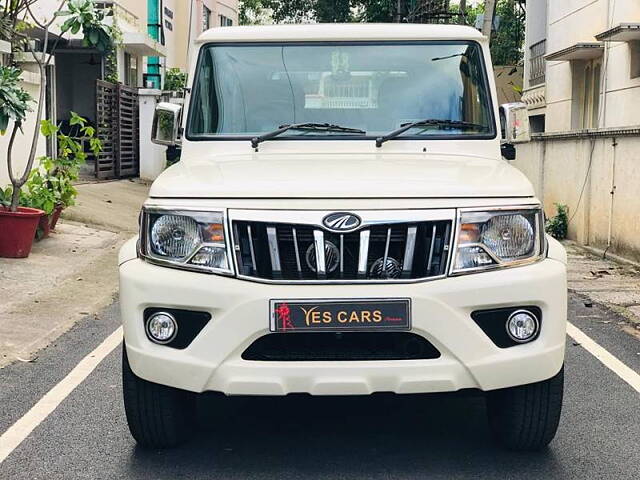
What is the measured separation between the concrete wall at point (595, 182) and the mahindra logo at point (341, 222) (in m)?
8.12

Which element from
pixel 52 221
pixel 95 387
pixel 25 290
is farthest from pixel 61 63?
pixel 95 387

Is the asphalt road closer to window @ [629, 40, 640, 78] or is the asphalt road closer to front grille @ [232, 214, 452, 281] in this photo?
front grille @ [232, 214, 452, 281]

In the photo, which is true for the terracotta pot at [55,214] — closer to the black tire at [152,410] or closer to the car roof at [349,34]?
the car roof at [349,34]

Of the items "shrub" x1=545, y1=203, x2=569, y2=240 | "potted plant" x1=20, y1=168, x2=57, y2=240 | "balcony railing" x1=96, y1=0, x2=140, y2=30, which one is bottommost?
"shrub" x1=545, y1=203, x2=569, y2=240

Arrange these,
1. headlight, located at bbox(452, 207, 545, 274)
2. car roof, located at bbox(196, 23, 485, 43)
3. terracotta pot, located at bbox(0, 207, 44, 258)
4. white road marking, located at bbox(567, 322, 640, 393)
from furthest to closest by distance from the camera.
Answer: terracotta pot, located at bbox(0, 207, 44, 258) < white road marking, located at bbox(567, 322, 640, 393) < car roof, located at bbox(196, 23, 485, 43) < headlight, located at bbox(452, 207, 545, 274)

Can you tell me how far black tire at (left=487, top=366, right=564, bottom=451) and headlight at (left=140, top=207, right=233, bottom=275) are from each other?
1376mm

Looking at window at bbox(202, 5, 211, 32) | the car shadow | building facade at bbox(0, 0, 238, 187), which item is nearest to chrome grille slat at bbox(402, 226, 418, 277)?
the car shadow

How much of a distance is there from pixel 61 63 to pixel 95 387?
21.1 metres

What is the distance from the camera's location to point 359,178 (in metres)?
4.29

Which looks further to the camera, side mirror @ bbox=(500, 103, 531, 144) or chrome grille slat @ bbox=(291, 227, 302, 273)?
side mirror @ bbox=(500, 103, 531, 144)

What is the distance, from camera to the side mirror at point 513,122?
589cm

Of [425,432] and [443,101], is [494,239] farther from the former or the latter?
[443,101]

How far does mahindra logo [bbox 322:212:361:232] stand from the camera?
13.2 feet

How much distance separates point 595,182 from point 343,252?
9945mm
